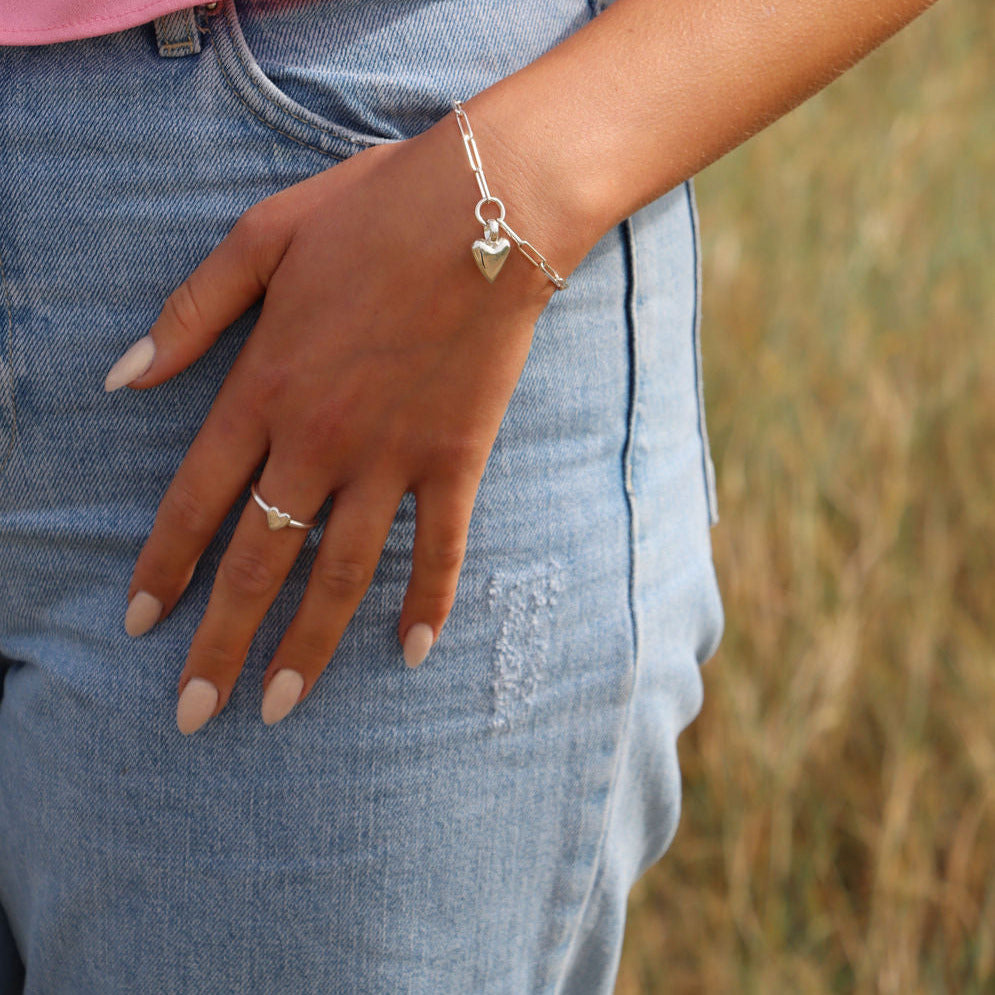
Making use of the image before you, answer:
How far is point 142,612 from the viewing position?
619 mm

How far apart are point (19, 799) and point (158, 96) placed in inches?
17.9

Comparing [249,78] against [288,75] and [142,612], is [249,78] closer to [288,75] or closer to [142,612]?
[288,75]

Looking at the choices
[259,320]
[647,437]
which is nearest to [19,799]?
[259,320]

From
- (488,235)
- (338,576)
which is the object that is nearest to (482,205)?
(488,235)

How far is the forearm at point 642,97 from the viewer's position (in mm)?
574

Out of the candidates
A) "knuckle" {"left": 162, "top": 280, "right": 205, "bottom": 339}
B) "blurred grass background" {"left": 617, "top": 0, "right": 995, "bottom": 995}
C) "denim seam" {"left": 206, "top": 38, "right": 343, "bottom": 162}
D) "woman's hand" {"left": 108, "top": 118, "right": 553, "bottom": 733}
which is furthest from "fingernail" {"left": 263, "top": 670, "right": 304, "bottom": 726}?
"blurred grass background" {"left": 617, "top": 0, "right": 995, "bottom": 995}

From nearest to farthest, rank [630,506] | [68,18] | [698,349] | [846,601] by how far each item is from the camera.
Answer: [68,18]
[630,506]
[698,349]
[846,601]

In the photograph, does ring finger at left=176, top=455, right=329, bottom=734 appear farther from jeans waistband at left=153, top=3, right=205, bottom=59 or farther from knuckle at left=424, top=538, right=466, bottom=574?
jeans waistband at left=153, top=3, right=205, bottom=59

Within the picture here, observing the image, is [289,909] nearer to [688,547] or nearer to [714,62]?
[688,547]

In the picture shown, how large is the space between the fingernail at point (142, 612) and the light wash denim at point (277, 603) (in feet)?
0.05

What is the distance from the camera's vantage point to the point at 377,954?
652 mm

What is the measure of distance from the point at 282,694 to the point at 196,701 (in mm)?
50

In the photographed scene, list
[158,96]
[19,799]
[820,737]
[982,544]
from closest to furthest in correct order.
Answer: [158,96] → [19,799] → [820,737] → [982,544]

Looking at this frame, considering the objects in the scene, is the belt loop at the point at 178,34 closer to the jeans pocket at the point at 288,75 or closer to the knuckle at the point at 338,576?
the jeans pocket at the point at 288,75
